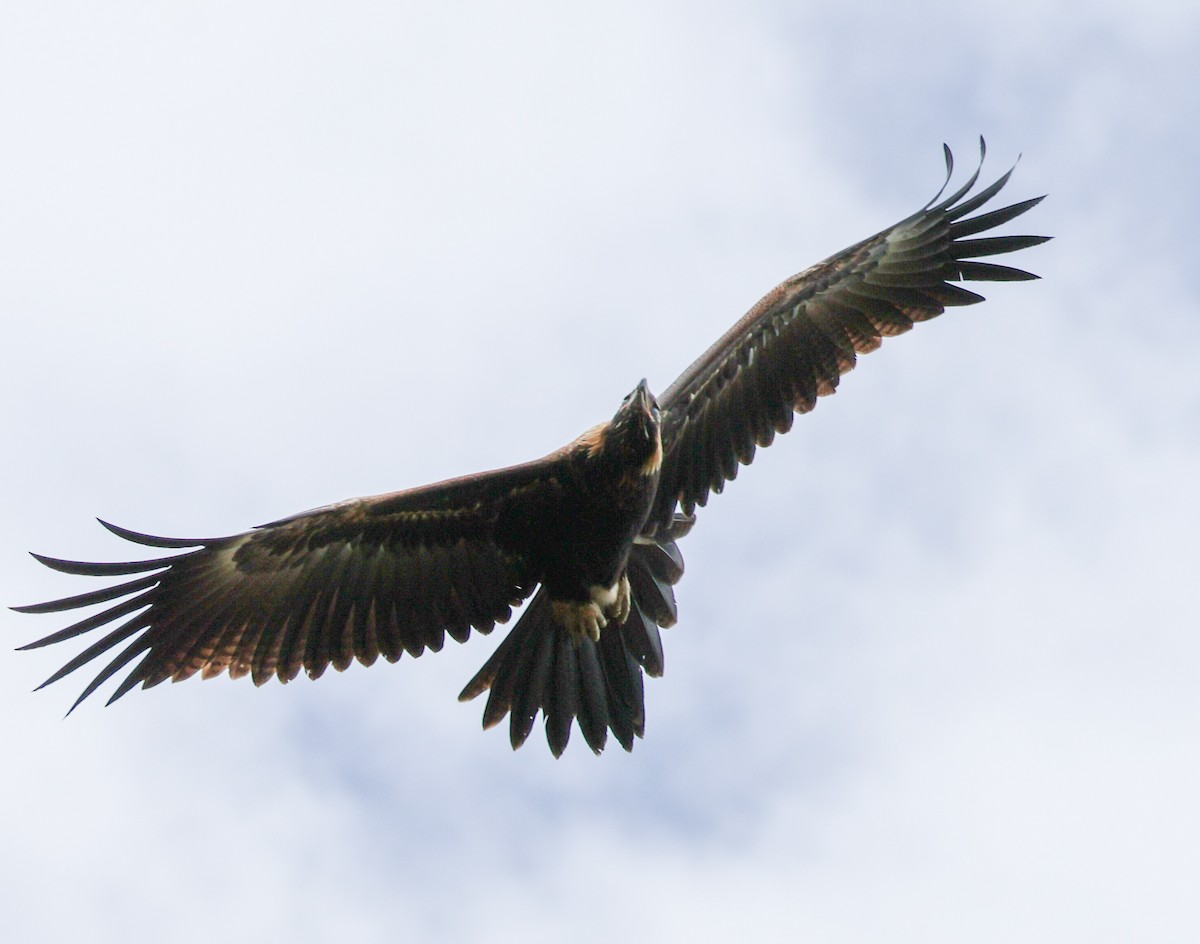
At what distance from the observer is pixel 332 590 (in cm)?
884

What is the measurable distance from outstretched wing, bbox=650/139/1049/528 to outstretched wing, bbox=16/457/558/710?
106 centimetres

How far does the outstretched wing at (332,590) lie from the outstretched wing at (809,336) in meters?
1.06

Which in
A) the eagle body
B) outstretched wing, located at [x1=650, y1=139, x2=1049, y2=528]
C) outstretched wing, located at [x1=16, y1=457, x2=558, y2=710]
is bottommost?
outstretched wing, located at [x1=16, y1=457, x2=558, y2=710]

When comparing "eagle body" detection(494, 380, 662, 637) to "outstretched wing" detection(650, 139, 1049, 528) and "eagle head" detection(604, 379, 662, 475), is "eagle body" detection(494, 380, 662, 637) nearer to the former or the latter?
"eagle head" detection(604, 379, 662, 475)

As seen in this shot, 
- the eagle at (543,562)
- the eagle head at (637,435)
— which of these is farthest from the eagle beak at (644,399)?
the eagle at (543,562)

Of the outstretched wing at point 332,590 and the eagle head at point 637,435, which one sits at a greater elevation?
the eagle head at point 637,435

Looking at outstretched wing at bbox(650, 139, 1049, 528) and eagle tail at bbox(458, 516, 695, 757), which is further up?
outstretched wing at bbox(650, 139, 1049, 528)

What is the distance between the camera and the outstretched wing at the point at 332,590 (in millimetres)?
8672

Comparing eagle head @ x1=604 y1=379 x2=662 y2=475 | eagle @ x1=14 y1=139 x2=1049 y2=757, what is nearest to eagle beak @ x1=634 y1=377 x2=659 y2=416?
eagle head @ x1=604 y1=379 x2=662 y2=475

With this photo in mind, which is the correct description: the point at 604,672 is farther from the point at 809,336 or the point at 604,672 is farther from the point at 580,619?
the point at 809,336

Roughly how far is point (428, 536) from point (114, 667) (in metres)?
1.74

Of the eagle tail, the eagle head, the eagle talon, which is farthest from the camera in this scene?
the eagle tail

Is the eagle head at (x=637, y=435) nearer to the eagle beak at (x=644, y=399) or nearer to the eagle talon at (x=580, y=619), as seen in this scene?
the eagle beak at (x=644, y=399)

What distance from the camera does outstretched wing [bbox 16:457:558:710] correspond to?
341 inches
